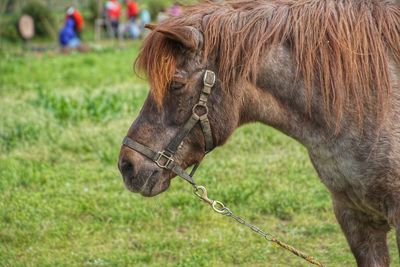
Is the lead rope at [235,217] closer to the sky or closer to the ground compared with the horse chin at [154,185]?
closer to the ground

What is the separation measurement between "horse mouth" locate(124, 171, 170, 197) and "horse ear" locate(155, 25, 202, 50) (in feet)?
2.39

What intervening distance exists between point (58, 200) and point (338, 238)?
2672 mm

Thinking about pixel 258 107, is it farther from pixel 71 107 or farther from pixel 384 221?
pixel 71 107

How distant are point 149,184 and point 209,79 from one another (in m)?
0.68

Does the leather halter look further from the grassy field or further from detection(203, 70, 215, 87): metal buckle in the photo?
the grassy field

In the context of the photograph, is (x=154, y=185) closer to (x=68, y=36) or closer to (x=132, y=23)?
(x=68, y=36)

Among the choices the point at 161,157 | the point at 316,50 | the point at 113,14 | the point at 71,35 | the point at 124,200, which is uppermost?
the point at 316,50

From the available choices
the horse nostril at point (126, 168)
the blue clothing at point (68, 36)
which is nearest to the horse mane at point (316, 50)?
the horse nostril at point (126, 168)

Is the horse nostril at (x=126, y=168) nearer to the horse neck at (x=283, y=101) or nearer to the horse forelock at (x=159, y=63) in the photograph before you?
the horse forelock at (x=159, y=63)

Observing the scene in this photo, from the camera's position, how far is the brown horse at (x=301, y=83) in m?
3.76

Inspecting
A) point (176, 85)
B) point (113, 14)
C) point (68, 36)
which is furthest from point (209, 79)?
point (113, 14)

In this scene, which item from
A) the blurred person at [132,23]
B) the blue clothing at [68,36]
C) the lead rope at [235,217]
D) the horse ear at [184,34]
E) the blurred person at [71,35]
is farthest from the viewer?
the blurred person at [132,23]

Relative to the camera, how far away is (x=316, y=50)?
3797 millimetres

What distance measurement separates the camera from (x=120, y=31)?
24516 millimetres
